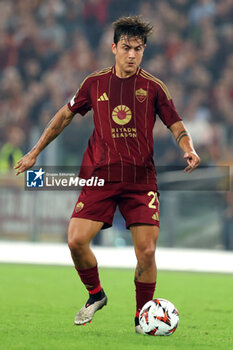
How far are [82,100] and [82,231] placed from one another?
897 mm

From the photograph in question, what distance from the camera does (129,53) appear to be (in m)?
4.74

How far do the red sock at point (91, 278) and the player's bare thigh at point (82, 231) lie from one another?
267 mm

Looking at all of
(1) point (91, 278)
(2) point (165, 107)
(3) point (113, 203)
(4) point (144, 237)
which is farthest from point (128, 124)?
(1) point (91, 278)

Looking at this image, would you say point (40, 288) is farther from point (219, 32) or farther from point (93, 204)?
point (219, 32)

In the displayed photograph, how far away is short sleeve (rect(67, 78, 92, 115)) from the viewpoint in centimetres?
496

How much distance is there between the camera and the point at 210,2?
614 inches

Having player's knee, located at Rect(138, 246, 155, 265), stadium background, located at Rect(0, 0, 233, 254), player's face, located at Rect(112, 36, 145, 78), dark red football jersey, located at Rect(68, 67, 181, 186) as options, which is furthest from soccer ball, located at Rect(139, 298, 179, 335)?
stadium background, located at Rect(0, 0, 233, 254)

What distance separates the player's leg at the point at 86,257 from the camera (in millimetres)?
4789

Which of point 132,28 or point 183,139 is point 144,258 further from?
point 132,28

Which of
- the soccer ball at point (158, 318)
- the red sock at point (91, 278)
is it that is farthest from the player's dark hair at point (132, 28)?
the soccer ball at point (158, 318)

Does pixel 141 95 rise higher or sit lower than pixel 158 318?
higher

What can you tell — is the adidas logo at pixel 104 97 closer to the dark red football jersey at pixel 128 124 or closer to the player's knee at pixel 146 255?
the dark red football jersey at pixel 128 124

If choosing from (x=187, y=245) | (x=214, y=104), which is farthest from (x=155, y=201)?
(x=214, y=104)

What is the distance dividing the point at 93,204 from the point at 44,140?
60 cm
